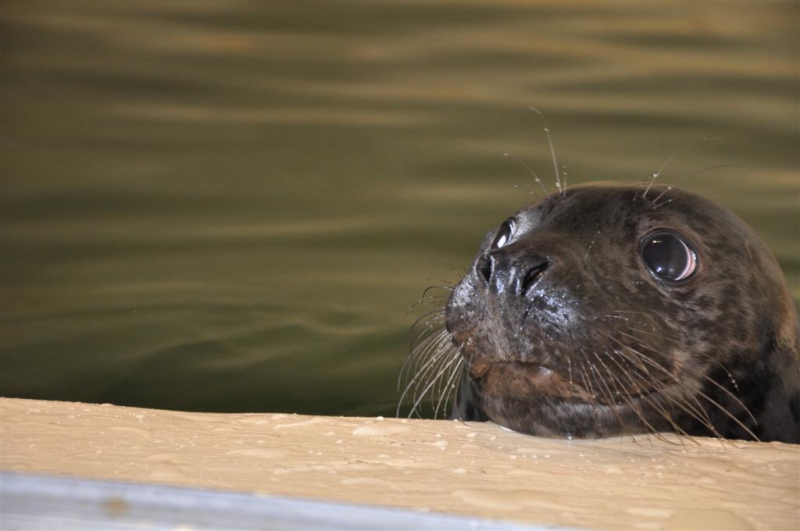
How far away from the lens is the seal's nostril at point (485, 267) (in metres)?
2.33

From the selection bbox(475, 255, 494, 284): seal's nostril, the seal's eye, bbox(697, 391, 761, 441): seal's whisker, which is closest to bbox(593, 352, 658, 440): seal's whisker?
bbox(697, 391, 761, 441): seal's whisker

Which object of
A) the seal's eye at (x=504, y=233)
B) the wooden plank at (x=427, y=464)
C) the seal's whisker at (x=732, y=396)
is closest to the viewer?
the wooden plank at (x=427, y=464)

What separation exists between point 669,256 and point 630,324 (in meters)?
0.21

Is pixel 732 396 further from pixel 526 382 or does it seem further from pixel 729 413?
pixel 526 382

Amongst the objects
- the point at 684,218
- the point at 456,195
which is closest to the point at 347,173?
the point at 456,195

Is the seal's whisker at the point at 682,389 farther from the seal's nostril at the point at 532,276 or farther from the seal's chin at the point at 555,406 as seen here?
the seal's nostril at the point at 532,276

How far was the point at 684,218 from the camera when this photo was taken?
2.53m

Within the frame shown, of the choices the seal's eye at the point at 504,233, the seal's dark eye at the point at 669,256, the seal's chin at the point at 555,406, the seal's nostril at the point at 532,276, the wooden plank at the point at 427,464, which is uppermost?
the seal's eye at the point at 504,233

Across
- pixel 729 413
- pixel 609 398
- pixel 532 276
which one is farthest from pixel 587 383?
pixel 729 413

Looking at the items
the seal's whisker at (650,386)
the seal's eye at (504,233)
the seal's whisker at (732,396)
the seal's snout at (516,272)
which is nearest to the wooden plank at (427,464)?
the seal's whisker at (650,386)

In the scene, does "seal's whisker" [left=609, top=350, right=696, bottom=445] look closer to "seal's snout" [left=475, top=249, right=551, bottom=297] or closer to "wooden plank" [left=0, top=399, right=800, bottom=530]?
"wooden plank" [left=0, top=399, right=800, bottom=530]

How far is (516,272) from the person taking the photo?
2291 millimetres

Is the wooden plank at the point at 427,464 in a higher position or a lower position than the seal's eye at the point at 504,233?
lower

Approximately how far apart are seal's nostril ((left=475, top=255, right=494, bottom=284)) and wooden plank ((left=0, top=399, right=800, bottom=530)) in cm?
30
